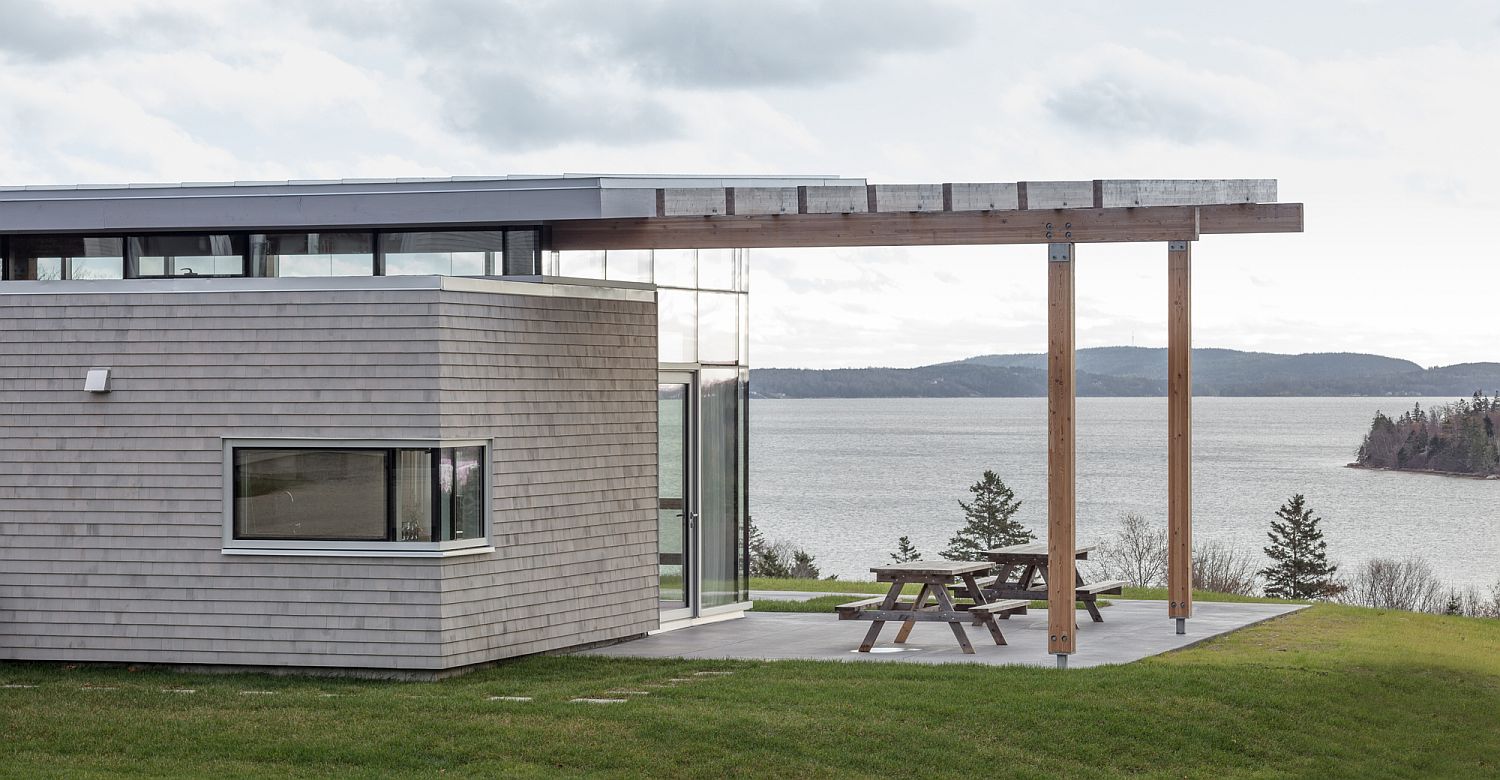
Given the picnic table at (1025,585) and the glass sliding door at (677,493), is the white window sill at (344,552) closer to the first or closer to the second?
the glass sliding door at (677,493)

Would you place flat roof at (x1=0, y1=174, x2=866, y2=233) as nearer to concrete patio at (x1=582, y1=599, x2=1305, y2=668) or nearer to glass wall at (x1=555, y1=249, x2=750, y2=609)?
glass wall at (x1=555, y1=249, x2=750, y2=609)

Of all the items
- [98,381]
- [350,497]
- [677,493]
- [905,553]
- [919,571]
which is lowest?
[905,553]

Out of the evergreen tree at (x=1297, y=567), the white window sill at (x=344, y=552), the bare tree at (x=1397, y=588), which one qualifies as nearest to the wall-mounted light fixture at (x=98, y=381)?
the white window sill at (x=344, y=552)

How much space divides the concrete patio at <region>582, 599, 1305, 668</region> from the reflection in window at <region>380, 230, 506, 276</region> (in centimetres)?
306

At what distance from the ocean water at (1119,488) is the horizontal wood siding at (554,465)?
34923 millimetres

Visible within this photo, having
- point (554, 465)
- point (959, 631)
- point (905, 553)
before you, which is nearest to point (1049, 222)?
point (959, 631)

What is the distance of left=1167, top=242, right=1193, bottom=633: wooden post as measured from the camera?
11789 millimetres

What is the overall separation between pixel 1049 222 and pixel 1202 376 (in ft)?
337

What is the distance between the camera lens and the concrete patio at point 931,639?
11.0 metres

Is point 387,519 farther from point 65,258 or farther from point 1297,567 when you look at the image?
point 1297,567

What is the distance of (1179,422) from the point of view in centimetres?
1201

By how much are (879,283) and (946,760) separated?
54.9 meters

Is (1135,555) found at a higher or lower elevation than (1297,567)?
lower

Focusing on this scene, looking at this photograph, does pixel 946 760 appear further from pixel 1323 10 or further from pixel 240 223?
pixel 1323 10
